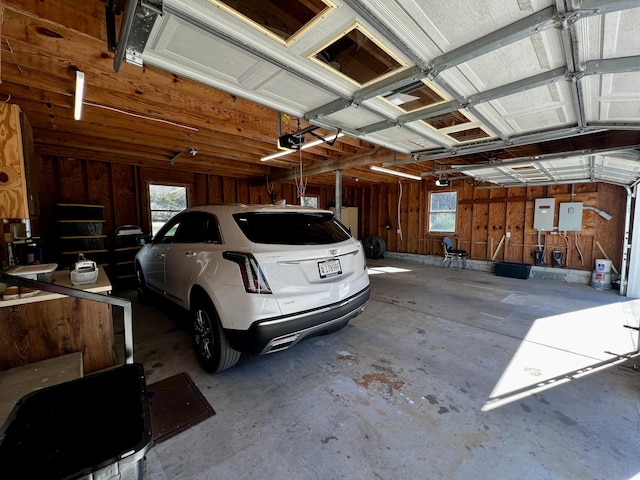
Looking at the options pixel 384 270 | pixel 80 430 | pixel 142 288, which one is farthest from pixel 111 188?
pixel 384 270

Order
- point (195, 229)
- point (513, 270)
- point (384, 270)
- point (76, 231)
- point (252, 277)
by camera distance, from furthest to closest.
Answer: point (384, 270) < point (513, 270) < point (76, 231) < point (195, 229) < point (252, 277)

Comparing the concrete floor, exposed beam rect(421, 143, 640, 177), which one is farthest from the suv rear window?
exposed beam rect(421, 143, 640, 177)

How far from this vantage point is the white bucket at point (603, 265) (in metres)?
5.92

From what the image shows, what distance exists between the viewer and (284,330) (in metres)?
2.06

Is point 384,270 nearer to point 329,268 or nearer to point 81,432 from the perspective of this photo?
point 329,268

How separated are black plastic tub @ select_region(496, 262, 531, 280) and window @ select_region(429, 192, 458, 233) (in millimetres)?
1974

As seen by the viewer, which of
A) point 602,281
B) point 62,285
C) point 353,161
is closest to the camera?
point 62,285

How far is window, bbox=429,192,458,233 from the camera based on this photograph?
880cm

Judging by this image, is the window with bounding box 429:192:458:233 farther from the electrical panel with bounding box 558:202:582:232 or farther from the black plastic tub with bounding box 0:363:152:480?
the black plastic tub with bounding box 0:363:152:480

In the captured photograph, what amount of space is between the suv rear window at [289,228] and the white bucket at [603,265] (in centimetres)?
683

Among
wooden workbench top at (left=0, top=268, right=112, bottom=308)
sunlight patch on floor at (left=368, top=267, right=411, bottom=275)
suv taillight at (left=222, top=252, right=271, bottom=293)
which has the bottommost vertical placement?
sunlight patch on floor at (left=368, top=267, right=411, bottom=275)

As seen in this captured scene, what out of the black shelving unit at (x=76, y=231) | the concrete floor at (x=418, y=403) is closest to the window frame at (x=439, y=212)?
the concrete floor at (x=418, y=403)

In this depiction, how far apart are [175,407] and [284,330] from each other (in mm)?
997

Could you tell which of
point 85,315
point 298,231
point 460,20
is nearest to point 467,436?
point 298,231
